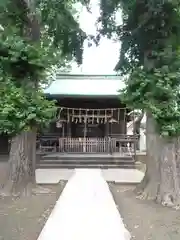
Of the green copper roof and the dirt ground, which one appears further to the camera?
the green copper roof

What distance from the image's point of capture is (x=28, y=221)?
6176 millimetres

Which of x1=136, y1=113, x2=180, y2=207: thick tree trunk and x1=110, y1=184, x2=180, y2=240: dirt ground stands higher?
x1=136, y1=113, x2=180, y2=207: thick tree trunk

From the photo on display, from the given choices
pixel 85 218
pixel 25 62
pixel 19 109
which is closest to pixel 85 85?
pixel 25 62

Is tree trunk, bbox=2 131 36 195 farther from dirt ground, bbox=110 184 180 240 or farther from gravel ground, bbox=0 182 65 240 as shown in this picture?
dirt ground, bbox=110 184 180 240

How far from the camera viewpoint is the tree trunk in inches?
352

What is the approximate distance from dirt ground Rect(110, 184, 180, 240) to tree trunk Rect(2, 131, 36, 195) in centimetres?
246

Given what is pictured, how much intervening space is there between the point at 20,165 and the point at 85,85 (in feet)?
37.5

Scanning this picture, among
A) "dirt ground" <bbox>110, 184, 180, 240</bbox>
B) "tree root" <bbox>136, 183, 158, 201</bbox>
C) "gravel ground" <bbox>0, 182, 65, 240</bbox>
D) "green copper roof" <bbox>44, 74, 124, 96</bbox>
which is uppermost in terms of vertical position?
"green copper roof" <bbox>44, 74, 124, 96</bbox>

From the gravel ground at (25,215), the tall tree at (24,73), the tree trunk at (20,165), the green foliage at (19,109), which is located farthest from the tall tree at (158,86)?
the tree trunk at (20,165)

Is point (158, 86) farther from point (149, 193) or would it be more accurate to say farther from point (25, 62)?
point (25, 62)

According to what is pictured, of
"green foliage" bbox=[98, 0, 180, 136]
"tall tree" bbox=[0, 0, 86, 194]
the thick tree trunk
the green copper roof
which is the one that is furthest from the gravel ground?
the green copper roof

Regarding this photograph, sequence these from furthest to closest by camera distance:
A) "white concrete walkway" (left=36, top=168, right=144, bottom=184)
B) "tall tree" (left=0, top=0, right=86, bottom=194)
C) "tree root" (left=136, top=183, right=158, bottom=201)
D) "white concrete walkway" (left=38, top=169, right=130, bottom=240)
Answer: "white concrete walkway" (left=36, top=168, right=144, bottom=184) < "tree root" (left=136, top=183, right=158, bottom=201) < "tall tree" (left=0, top=0, right=86, bottom=194) < "white concrete walkway" (left=38, top=169, right=130, bottom=240)

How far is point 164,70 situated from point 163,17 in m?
1.32

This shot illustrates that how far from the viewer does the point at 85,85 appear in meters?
19.9
